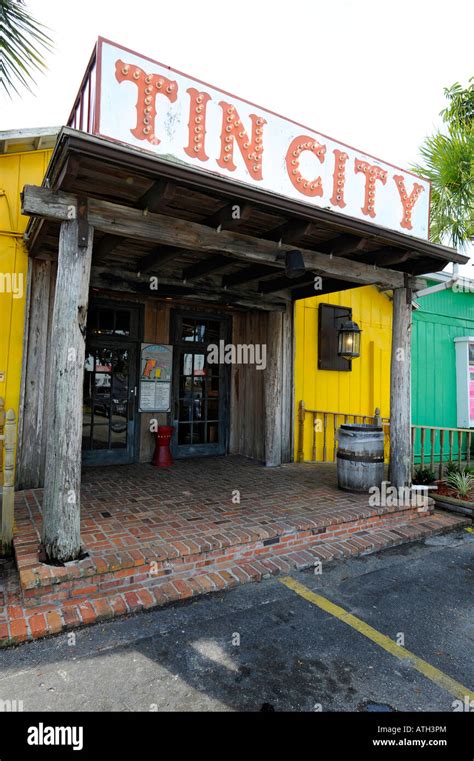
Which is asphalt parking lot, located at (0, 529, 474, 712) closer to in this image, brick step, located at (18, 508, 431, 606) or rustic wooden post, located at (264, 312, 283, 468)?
brick step, located at (18, 508, 431, 606)

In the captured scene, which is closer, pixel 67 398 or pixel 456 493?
pixel 67 398

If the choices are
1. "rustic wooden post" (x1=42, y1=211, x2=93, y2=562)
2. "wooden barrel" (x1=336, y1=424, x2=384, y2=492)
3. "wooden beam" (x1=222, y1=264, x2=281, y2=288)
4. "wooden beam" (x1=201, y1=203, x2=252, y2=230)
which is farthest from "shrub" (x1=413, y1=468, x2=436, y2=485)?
"rustic wooden post" (x1=42, y1=211, x2=93, y2=562)

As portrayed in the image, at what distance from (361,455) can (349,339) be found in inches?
101

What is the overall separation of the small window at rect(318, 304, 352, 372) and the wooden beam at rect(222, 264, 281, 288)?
226cm

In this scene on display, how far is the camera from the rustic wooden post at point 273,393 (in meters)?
6.69

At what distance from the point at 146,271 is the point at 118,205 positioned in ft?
6.75

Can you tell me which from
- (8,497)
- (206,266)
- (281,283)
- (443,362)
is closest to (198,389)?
(281,283)

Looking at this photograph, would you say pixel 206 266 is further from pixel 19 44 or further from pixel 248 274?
pixel 19 44

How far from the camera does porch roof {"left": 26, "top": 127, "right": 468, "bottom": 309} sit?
9.52 feet

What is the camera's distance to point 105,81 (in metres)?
3.01

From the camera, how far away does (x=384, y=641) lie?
8.52ft

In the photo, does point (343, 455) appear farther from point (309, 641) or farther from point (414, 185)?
point (414, 185)

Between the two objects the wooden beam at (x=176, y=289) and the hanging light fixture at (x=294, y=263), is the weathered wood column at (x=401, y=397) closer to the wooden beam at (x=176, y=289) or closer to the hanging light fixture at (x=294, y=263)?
the hanging light fixture at (x=294, y=263)
